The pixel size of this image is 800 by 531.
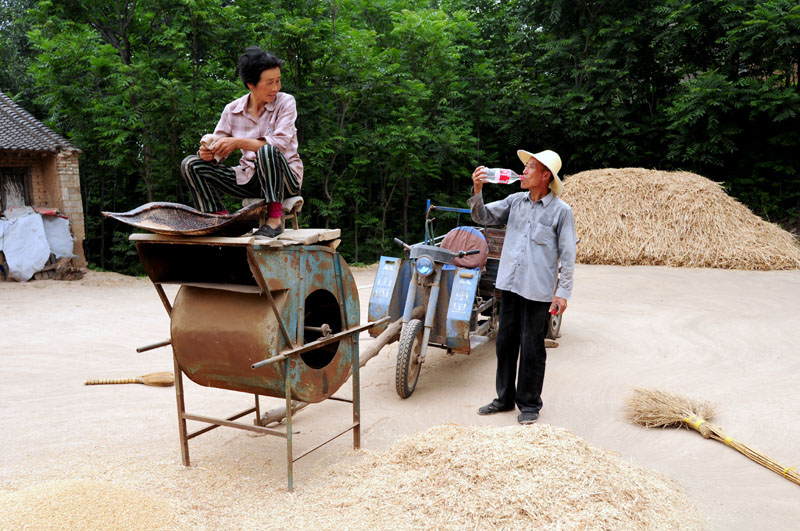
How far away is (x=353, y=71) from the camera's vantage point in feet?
45.2

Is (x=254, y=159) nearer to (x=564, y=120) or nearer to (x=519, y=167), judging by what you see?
(x=564, y=120)

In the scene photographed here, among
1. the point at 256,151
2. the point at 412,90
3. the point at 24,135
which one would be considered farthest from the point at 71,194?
the point at 256,151

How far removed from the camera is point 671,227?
11734 mm

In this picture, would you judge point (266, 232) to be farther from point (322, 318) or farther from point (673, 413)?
point (673, 413)

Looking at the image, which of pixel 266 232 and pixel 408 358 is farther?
pixel 408 358

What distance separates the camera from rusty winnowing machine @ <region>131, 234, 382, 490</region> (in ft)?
9.80

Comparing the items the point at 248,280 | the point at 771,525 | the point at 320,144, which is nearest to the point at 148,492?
the point at 248,280

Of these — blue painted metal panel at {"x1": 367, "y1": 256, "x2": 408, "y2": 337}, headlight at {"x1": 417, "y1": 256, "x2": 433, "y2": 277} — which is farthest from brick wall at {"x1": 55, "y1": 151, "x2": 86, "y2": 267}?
headlight at {"x1": 417, "y1": 256, "x2": 433, "y2": 277}

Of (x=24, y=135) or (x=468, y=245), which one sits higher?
(x=24, y=135)

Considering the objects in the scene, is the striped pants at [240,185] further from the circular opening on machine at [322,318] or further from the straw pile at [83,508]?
the straw pile at [83,508]

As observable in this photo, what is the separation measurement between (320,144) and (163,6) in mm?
4288

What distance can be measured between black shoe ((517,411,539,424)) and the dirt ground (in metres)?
0.11

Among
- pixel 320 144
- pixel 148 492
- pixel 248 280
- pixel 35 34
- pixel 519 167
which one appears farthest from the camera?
pixel 519 167

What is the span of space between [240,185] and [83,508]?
1734 millimetres
